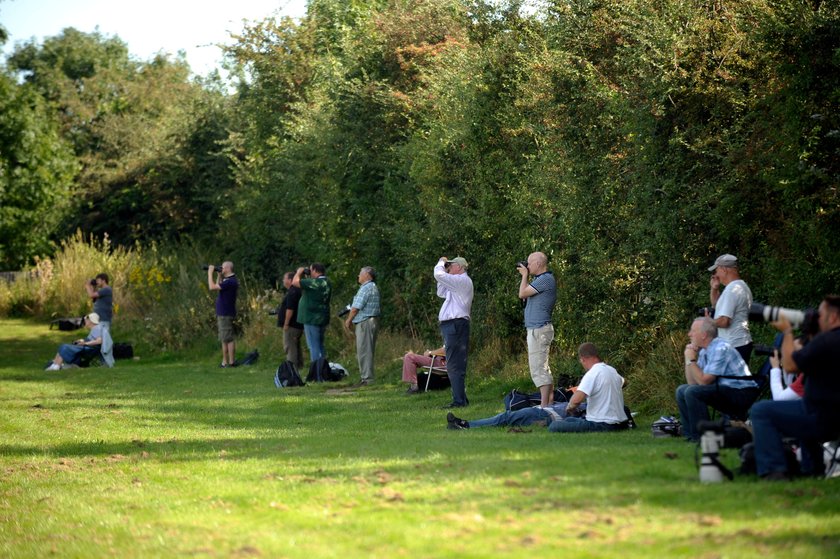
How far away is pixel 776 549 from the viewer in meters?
6.43

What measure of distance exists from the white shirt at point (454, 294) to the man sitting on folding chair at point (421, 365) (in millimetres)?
2168

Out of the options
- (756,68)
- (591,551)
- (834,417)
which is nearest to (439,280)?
(756,68)

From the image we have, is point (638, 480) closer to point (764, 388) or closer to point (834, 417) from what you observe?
point (834, 417)

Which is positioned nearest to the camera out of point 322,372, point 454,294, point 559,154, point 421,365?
point 454,294

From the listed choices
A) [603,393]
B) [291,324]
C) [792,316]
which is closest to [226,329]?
[291,324]

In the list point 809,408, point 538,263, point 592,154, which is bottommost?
point 809,408

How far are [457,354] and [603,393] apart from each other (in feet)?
12.6

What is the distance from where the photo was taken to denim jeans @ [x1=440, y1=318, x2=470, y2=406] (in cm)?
1533

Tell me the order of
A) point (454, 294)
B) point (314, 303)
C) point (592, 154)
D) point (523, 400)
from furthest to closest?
point (314, 303) < point (592, 154) < point (454, 294) < point (523, 400)

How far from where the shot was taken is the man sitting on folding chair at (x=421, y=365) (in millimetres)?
17562

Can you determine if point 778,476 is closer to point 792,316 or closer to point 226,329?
point 792,316

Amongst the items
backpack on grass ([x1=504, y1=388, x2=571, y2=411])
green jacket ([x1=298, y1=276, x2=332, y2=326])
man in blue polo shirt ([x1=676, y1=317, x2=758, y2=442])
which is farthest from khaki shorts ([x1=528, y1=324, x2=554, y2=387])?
green jacket ([x1=298, y1=276, x2=332, y2=326])

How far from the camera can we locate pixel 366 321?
19703 mm

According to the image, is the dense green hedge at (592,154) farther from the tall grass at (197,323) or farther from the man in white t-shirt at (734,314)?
the man in white t-shirt at (734,314)
